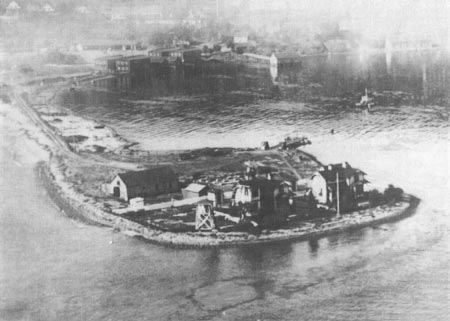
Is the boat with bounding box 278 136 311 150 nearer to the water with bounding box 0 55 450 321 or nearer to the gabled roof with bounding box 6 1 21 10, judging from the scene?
the water with bounding box 0 55 450 321

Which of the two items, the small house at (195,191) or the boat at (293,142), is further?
the boat at (293,142)

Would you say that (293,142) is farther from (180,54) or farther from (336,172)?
(180,54)

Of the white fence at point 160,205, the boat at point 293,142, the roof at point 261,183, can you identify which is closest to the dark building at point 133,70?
the boat at point 293,142

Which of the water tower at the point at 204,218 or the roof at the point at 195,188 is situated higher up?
the roof at the point at 195,188

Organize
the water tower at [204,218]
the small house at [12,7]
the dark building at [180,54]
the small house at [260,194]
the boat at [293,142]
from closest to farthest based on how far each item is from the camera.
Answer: the water tower at [204,218]
the small house at [260,194]
the small house at [12,7]
the boat at [293,142]
the dark building at [180,54]

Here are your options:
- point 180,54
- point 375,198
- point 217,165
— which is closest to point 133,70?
point 180,54

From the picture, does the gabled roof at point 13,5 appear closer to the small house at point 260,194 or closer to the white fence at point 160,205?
the white fence at point 160,205

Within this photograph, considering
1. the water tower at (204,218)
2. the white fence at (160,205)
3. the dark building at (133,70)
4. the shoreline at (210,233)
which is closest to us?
the shoreline at (210,233)
